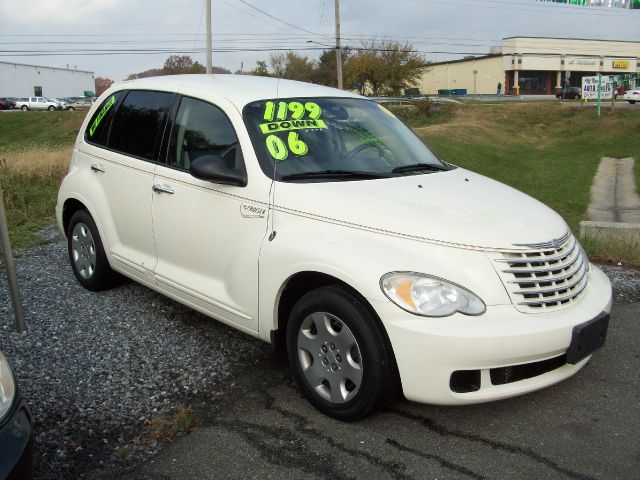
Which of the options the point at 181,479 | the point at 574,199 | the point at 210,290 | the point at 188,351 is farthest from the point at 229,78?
the point at 574,199

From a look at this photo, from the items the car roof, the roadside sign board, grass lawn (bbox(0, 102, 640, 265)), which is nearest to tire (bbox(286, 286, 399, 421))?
the car roof

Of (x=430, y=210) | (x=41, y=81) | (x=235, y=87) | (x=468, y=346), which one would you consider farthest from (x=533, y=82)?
(x=468, y=346)

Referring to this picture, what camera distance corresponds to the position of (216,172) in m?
3.66

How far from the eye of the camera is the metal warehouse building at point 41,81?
89.1 m

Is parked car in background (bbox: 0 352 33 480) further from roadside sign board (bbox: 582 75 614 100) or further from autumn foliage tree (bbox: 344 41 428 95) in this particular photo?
autumn foliage tree (bbox: 344 41 428 95)

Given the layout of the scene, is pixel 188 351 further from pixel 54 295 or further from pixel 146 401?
pixel 54 295

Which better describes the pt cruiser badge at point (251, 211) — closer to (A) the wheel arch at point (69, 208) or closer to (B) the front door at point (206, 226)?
(B) the front door at point (206, 226)

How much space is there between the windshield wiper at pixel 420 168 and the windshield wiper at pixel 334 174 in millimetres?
185

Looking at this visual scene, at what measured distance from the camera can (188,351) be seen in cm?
421

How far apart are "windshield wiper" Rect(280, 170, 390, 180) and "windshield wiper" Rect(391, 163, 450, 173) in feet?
0.61

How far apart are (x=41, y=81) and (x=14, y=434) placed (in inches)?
4223

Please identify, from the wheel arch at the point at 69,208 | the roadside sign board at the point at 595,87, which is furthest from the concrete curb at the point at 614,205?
the roadside sign board at the point at 595,87

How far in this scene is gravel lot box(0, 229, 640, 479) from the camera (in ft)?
10.3

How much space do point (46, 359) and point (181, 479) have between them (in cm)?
167
